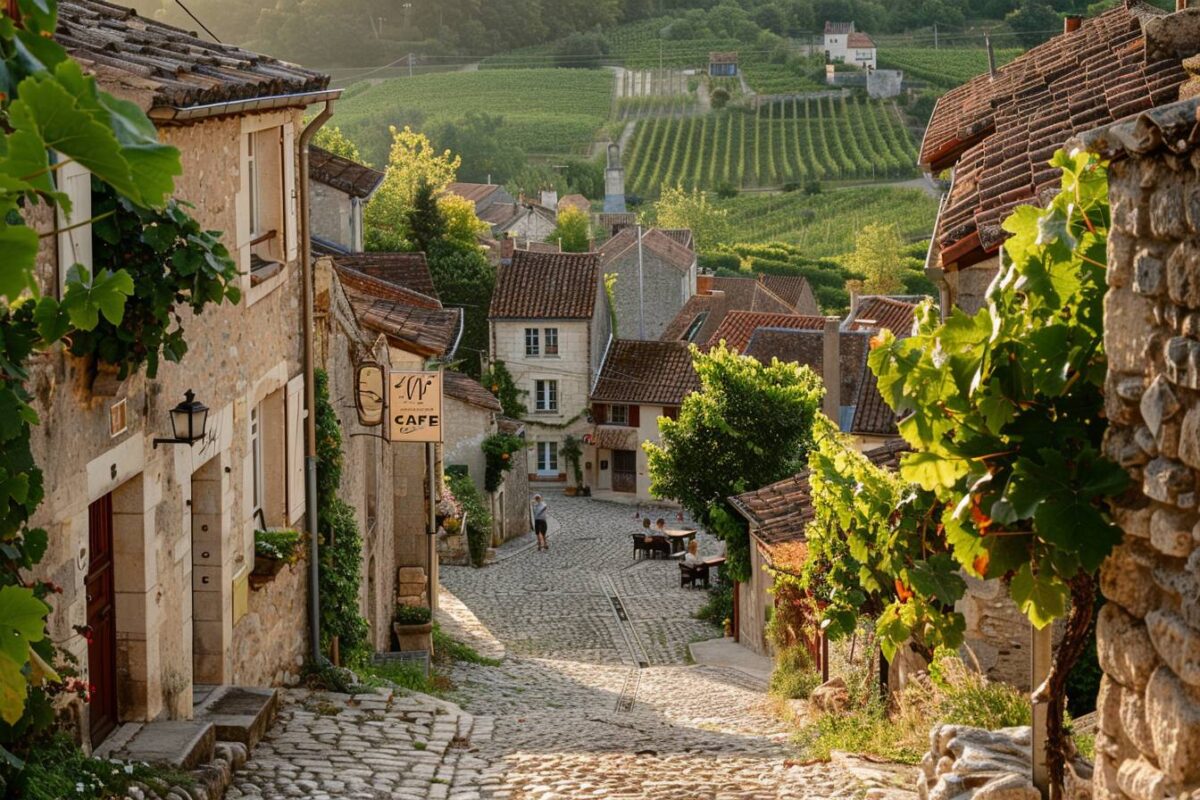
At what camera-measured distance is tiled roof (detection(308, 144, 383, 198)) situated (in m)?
24.8

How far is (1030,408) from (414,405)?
35.9ft

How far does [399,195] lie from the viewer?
55281mm

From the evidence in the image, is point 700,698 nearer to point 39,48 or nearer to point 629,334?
point 39,48

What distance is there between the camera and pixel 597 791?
905 cm

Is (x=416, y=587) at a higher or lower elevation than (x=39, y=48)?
lower

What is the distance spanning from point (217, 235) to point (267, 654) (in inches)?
→ 164

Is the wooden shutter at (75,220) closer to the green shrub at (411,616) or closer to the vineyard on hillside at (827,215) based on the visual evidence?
the green shrub at (411,616)

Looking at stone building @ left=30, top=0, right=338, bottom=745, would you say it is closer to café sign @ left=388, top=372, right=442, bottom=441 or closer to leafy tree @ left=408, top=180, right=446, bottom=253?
café sign @ left=388, top=372, right=442, bottom=441

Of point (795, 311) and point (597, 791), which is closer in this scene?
point (597, 791)

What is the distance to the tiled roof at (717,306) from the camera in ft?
174

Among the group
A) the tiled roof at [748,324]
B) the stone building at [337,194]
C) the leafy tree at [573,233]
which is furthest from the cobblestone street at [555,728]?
the leafy tree at [573,233]

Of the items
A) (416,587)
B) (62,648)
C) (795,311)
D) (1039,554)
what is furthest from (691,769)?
(795,311)

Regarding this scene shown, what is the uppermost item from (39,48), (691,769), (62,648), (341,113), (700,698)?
(341,113)

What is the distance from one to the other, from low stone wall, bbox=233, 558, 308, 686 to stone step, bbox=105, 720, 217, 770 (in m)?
1.61
